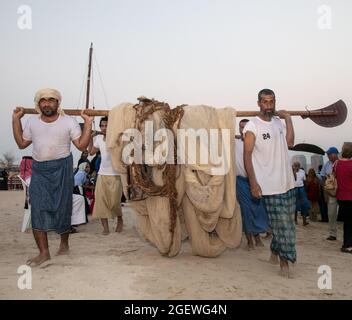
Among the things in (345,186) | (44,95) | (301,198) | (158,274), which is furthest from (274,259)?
(301,198)

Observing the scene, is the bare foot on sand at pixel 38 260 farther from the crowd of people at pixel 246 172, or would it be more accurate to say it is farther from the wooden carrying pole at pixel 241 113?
the wooden carrying pole at pixel 241 113

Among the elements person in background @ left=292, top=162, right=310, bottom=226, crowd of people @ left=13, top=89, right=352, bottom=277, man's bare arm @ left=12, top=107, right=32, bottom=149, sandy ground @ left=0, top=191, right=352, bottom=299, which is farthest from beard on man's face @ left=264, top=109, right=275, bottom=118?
person in background @ left=292, top=162, right=310, bottom=226

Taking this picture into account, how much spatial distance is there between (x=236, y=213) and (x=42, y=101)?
2.54 m

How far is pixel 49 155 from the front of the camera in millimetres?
4520

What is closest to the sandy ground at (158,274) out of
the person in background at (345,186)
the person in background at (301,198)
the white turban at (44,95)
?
the person in background at (345,186)

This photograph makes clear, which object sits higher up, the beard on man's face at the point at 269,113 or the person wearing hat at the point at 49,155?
the beard on man's face at the point at 269,113

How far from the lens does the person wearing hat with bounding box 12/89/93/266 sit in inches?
176

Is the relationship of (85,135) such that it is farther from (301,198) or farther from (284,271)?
(301,198)

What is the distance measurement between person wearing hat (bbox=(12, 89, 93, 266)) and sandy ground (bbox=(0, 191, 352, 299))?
469 millimetres

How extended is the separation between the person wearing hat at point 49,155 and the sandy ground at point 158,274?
18.4 inches

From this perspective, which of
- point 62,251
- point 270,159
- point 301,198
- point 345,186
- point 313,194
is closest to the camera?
point 270,159

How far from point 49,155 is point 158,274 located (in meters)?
1.84

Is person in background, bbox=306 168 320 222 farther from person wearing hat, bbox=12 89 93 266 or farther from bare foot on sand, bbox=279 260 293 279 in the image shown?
person wearing hat, bbox=12 89 93 266

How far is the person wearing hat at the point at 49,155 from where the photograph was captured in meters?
4.48
